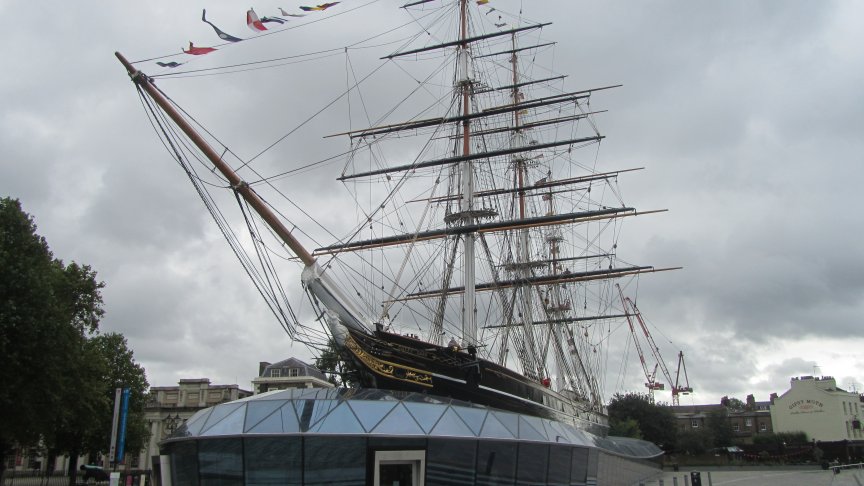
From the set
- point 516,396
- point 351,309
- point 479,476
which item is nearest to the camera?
point 479,476

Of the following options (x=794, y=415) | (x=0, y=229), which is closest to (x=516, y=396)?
(x=0, y=229)

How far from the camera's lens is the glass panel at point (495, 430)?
61.4ft

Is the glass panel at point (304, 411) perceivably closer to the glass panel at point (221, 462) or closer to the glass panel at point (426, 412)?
the glass panel at point (221, 462)

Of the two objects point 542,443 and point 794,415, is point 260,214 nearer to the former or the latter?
point 542,443

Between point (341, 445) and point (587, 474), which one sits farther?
point (587, 474)

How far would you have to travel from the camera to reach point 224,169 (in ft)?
67.6

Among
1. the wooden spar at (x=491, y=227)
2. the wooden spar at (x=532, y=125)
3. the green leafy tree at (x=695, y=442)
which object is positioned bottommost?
the green leafy tree at (x=695, y=442)

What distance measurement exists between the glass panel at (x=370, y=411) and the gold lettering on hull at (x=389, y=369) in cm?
387

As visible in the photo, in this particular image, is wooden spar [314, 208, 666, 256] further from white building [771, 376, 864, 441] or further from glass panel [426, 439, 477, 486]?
white building [771, 376, 864, 441]

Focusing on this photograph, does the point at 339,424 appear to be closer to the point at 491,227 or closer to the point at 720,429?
the point at 491,227

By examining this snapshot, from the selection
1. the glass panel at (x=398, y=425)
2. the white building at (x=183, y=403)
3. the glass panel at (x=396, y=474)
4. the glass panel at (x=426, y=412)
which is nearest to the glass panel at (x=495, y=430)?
the glass panel at (x=426, y=412)

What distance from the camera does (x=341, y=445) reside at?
17.1 metres

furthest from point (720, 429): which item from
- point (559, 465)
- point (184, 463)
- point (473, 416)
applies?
point (184, 463)

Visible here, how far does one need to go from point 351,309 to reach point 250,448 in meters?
6.98
